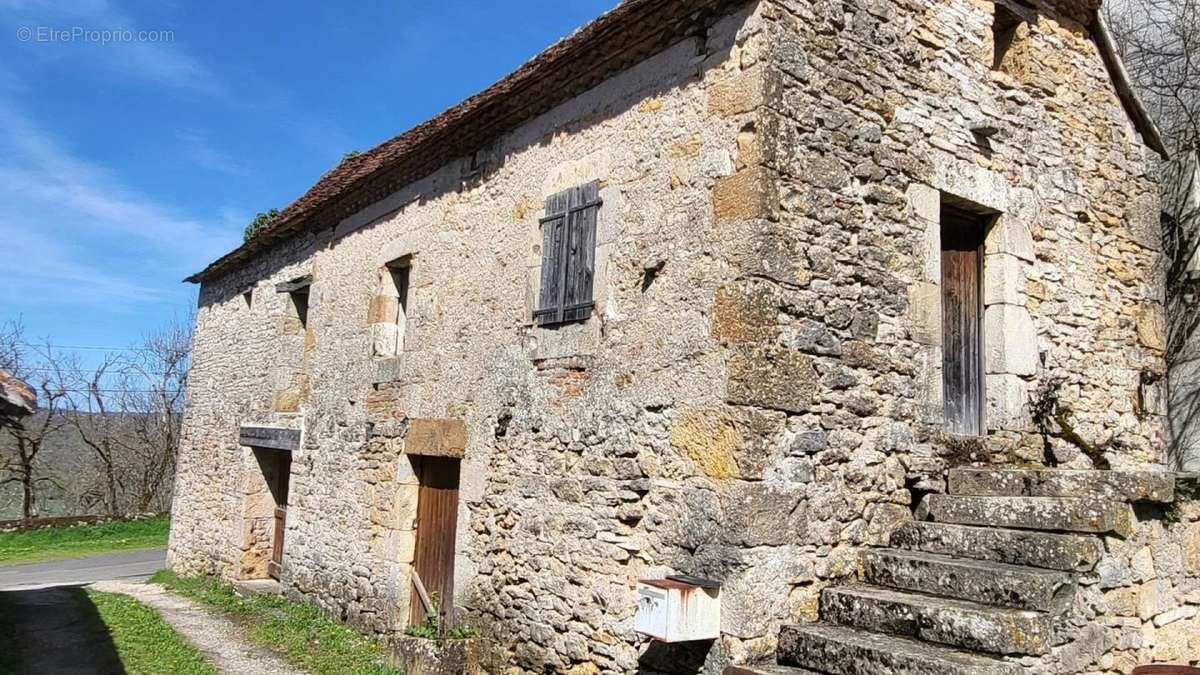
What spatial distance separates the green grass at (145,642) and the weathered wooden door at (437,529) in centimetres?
178

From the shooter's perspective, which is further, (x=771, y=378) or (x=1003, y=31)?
(x=1003, y=31)

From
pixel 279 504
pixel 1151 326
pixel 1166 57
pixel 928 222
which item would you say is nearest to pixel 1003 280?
pixel 928 222

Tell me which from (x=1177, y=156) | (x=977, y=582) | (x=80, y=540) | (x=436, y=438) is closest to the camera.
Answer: (x=977, y=582)

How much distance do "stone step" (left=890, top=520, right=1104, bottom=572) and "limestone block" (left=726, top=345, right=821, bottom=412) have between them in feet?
3.22

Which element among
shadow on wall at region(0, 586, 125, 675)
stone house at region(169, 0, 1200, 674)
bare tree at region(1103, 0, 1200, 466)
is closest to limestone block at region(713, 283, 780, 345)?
stone house at region(169, 0, 1200, 674)

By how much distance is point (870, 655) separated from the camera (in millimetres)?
3840

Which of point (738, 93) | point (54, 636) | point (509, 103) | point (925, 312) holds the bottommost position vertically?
point (54, 636)

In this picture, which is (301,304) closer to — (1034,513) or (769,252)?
(769,252)

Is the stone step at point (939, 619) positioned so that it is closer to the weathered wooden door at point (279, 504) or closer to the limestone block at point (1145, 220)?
the limestone block at point (1145, 220)

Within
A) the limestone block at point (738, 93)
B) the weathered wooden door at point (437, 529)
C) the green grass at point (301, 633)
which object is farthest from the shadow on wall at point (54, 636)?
the limestone block at point (738, 93)

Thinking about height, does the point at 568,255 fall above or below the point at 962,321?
above

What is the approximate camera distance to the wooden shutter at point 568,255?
565 cm

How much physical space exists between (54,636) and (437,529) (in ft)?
13.9

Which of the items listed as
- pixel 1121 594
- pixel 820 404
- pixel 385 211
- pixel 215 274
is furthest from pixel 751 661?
pixel 215 274
